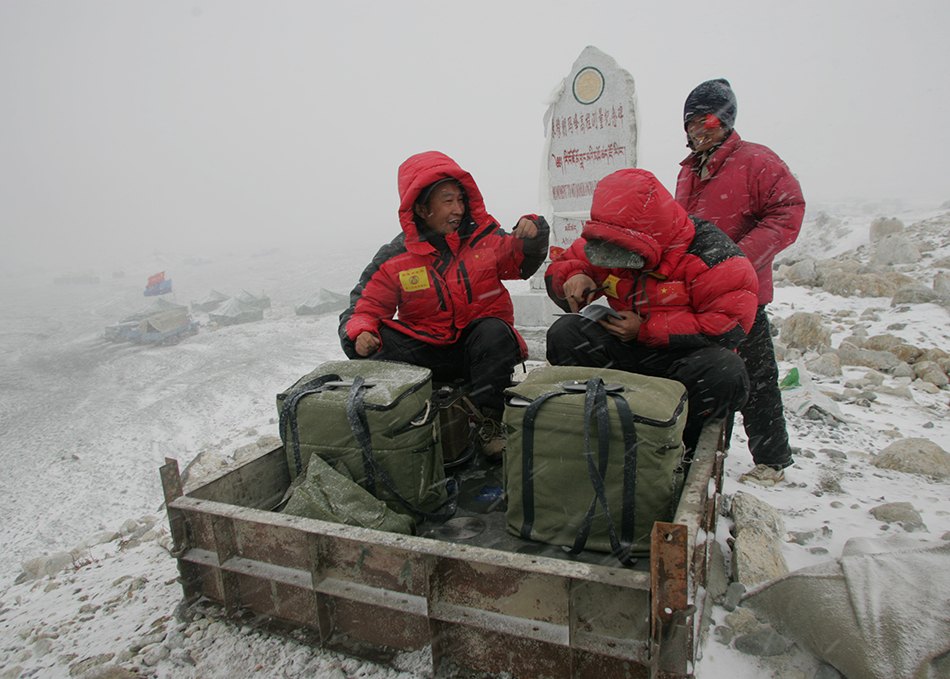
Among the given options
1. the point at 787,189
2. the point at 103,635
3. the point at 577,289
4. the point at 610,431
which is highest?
the point at 787,189

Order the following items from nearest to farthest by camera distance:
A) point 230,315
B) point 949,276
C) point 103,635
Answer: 1. point 103,635
2. point 949,276
3. point 230,315

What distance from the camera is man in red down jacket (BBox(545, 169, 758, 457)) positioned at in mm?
2117

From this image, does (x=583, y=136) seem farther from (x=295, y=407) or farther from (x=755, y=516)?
(x=295, y=407)

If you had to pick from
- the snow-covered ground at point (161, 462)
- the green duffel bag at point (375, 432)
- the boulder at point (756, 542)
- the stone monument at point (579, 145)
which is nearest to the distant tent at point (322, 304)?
the snow-covered ground at point (161, 462)

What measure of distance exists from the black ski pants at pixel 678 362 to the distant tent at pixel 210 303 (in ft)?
48.4

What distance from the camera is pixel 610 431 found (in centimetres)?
162

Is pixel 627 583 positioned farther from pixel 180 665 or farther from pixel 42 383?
pixel 42 383

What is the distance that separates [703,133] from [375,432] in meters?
2.23

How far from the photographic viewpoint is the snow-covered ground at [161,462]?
185 cm

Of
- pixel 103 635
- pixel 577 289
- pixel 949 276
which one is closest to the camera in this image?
pixel 103 635

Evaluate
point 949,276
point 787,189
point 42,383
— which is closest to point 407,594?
point 787,189

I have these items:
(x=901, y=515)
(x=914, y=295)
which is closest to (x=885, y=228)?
(x=914, y=295)

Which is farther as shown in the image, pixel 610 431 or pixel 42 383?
pixel 42 383

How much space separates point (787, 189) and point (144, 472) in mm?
5969
